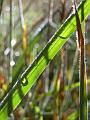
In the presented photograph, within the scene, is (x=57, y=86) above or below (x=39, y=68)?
below

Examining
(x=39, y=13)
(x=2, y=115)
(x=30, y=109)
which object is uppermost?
(x=2, y=115)

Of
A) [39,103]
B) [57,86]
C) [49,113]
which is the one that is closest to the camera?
[57,86]

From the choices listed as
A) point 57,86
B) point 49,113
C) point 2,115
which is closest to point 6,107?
point 2,115

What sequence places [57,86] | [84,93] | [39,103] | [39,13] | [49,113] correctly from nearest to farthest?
[84,93] < [57,86] < [49,113] < [39,103] < [39,13]

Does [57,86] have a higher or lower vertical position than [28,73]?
lower

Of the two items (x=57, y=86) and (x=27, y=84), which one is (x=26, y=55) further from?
(x=27, y=84)

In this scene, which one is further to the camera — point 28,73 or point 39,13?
point 39,13

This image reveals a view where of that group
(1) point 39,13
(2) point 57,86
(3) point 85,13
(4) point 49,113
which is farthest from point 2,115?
(1) point 39,13

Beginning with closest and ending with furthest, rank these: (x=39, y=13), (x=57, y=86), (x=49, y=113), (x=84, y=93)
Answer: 1. (x=84, y=93)
2. (x=57, y=86)
3. (x=49, y=113)
4. (x=39, y=13)

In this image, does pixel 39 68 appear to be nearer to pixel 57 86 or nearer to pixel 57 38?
pixel 57 38
